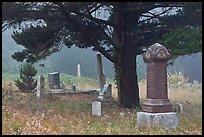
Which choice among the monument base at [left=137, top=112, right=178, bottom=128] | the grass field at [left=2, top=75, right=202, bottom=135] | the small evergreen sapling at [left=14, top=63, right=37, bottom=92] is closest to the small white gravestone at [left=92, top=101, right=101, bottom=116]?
the grass field at [left=2, top=75, right=202, bottom=135]

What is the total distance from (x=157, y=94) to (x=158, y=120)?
753mm

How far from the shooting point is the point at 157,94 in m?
13.0

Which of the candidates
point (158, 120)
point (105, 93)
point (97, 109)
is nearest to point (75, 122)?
point (158, 120)

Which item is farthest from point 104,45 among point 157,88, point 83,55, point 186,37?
point 83,55

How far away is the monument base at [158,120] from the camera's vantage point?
493 inches

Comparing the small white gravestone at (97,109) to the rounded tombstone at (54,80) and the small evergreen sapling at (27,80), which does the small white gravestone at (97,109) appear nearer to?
the small evergreen sapling at (27,80)

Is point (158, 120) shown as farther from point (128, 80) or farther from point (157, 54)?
point (128, 80)

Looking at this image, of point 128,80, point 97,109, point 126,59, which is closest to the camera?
point 97,109

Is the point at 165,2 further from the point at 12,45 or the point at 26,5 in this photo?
the point at 12,45

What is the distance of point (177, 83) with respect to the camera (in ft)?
123

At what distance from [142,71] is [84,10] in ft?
138

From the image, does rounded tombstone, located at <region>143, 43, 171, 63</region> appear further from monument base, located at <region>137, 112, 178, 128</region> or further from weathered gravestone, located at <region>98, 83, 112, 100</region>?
weathered gravestone, located at <region>98, 83, 112, 100</region>

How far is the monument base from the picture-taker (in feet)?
41.1

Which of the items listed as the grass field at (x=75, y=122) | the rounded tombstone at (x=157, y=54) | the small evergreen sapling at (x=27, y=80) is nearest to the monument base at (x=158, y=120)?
the grass field at (x=75, y=122)
